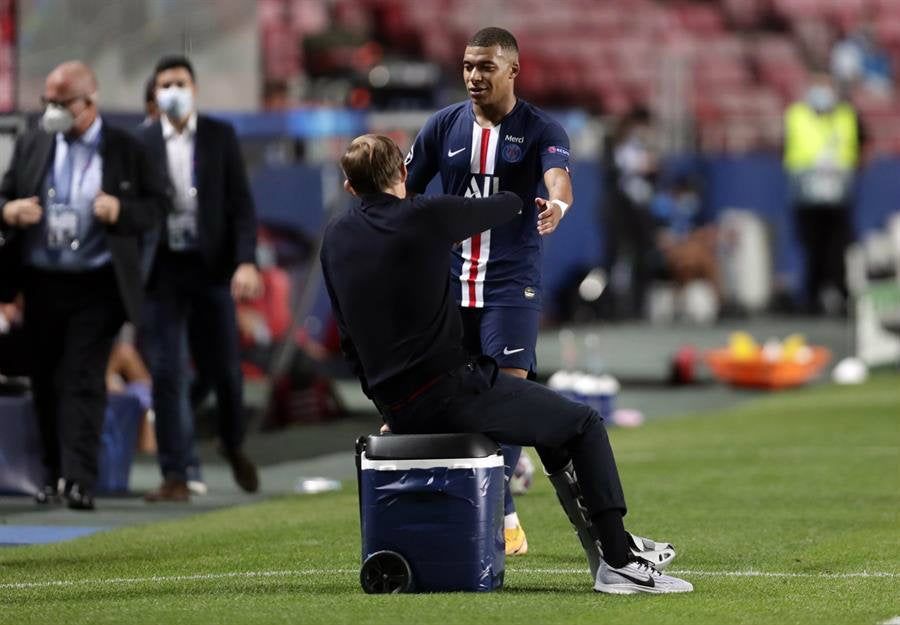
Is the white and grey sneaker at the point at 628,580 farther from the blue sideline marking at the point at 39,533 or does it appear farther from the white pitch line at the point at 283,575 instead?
the blue sideline marking at the point at 39,533

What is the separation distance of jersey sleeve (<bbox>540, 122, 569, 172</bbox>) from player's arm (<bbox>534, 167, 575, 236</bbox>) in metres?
0.05

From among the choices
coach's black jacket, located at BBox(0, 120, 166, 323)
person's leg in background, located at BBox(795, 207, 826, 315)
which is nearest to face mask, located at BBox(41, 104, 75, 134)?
coach's black jacket, located at BBox(0, 120, 166, 323)

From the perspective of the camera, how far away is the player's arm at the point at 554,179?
22.7ft

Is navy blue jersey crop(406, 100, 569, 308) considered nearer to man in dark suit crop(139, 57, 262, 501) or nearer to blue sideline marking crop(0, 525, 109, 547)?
blue sideline marking crop(0, 525, 109, 547)

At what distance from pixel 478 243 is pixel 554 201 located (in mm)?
735

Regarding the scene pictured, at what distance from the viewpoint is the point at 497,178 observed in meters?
7.67

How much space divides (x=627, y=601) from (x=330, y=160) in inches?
531

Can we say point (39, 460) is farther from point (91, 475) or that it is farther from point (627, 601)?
point (627, 601)

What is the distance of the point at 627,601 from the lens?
257 inches

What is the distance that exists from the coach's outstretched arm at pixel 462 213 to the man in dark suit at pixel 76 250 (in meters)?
3.26

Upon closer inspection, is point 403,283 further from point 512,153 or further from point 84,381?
point 84,381

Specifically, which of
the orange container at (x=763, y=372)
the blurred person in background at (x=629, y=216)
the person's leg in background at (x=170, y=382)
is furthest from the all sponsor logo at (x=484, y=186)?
the blurred person in background at (x=629, y=216)

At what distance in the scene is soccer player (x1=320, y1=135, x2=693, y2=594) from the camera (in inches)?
259

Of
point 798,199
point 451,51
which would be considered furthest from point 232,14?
point 451,51
